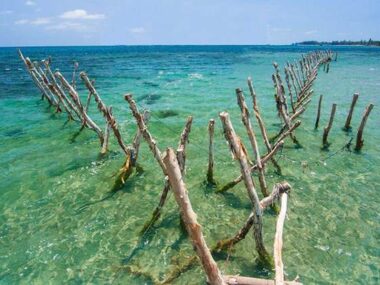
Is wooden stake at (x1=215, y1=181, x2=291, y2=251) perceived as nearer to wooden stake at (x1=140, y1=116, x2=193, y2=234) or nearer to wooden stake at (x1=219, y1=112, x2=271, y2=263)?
wooden stake at (x1=219, y1=112, x2=271, y2=263)

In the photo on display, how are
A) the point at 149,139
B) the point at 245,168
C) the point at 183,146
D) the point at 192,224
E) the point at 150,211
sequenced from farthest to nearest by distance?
the point at 150,211 → the point at 183,146 → the point at 149,139 → the point at 245,168 → the point at 192,224

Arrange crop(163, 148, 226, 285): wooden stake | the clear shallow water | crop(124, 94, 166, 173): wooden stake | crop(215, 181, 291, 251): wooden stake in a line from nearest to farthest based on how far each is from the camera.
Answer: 1. crop(163, 148, 226, 285): wooden stake
2. crop(215, 181, 291, 251): wooden stake
3. the clear shallow water
4. crop(124, 94, 166, 173): wooden stake

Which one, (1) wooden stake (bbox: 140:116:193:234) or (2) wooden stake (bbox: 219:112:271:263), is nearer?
(2) wooden stake (bbox: 219:112:271:263)

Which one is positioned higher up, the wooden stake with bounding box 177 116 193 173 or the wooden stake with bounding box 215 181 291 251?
the wooden stake with bounding box 177 116 193 173

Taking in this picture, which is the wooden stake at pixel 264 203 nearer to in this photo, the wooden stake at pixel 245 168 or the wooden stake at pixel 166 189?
the wooden stake at pixel 245 168

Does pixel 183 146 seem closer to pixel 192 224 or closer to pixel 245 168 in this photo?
pixel 245 168

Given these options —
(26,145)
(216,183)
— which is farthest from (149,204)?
(26,145)

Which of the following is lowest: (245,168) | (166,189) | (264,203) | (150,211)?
(150,211)

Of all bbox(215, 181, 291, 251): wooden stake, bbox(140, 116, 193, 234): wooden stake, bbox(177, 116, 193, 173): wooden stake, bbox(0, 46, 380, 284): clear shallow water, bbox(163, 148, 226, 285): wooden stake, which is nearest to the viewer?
bbox(163, 148, 226, 285): wooden stake

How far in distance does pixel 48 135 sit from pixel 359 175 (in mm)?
11830

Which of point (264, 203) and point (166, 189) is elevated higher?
point (264, 203)

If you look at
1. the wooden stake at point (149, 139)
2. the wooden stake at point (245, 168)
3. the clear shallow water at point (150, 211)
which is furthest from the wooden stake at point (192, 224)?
the wooden stake at point (149, 139)

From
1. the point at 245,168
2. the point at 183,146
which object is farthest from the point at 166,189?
the point at 245,168

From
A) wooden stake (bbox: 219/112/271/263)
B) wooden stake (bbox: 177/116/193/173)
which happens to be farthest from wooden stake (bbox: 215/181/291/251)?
wooden stake (bbox: 177/116/193/173)
